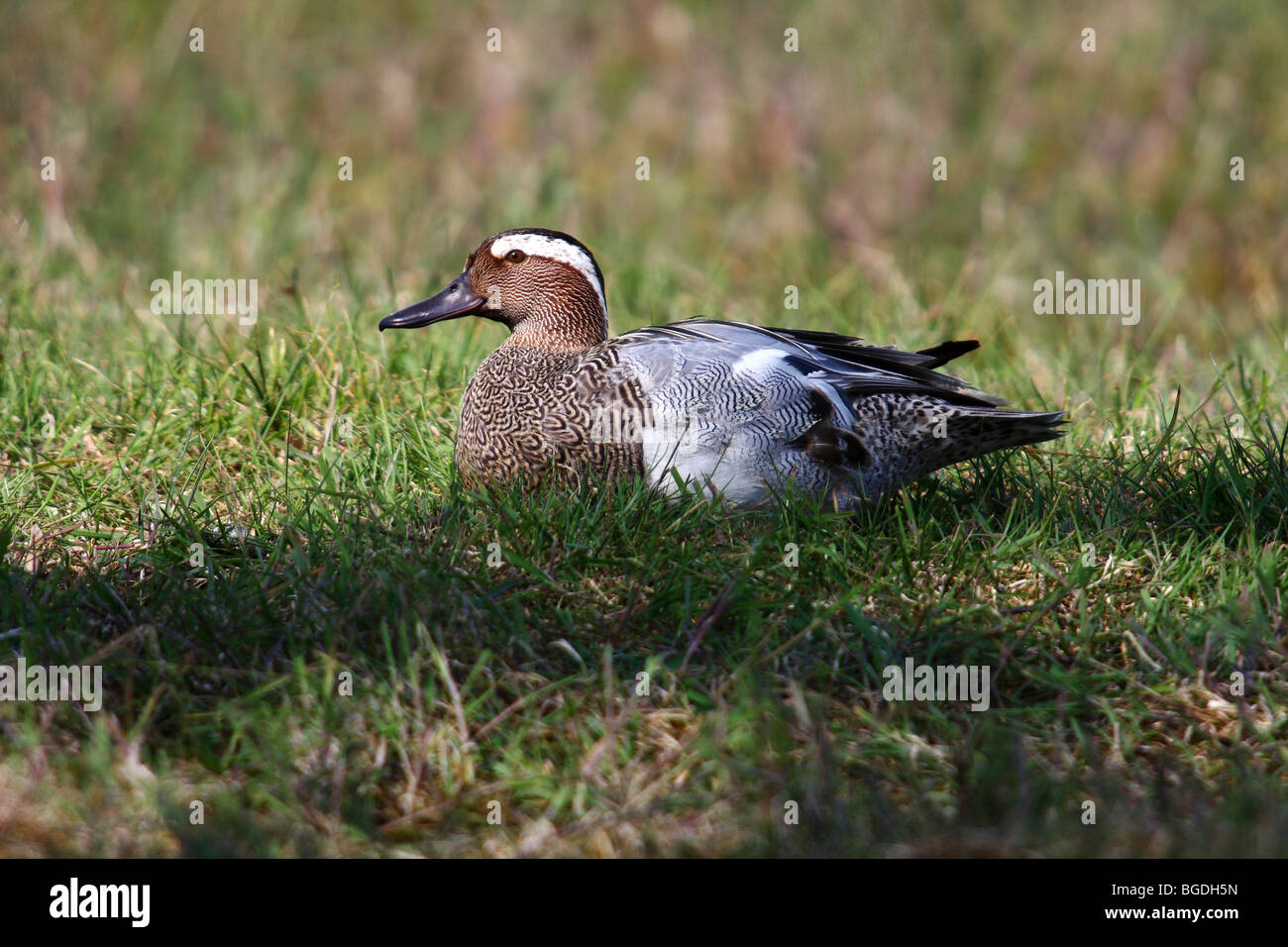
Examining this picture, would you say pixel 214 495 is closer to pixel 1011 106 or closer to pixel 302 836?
pixel 302 836

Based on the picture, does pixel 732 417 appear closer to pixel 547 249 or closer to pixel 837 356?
pixel 837 356

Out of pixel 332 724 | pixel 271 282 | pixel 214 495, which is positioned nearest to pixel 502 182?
pixel 271 282

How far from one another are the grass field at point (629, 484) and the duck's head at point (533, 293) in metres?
0.42

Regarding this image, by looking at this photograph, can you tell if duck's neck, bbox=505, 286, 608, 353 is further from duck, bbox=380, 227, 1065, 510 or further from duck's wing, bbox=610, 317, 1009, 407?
duck's wing, bbox=610, 317, 1009, 407

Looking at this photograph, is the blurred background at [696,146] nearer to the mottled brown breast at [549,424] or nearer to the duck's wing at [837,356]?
the duck's wing at [837,356]

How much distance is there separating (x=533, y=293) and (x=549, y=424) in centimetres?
63

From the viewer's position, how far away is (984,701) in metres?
3.09

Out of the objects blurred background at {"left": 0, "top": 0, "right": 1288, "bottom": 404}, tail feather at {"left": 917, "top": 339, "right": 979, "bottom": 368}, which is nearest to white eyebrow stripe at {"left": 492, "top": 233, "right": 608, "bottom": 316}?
tail feather at {"left": 917, "top": 339, "right": 979, "bottom": 368}

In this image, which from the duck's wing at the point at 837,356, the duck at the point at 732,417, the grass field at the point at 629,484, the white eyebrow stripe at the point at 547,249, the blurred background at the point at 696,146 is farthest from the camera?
the blurred background at the point at 696,146

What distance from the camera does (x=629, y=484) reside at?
11.6 ft

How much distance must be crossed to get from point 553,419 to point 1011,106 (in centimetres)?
499

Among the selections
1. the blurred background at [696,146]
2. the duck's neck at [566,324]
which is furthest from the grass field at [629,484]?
the duck's neck at [566,324]

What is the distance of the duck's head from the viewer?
409 centimetres

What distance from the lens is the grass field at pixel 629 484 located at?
107 inches
